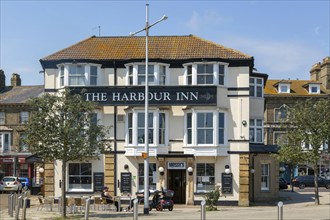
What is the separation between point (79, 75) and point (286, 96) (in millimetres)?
36329

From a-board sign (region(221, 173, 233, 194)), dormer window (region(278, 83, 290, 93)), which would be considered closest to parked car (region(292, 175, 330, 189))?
dormer window (region(278, 83, 290, 93))

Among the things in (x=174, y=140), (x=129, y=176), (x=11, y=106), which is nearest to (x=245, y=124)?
(x=174, y=140)

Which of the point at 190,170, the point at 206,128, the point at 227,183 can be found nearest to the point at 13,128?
the point at 190,170

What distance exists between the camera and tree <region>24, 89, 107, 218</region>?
24734mm

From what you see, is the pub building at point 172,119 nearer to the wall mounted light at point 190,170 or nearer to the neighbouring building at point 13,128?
the wall mounted light at point 190,170

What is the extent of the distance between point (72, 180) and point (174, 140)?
21.8ft

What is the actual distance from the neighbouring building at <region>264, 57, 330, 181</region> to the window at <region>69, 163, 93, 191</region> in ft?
112

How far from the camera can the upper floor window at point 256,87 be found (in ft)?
125

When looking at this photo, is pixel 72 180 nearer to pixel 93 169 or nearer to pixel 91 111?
pixel 93 169

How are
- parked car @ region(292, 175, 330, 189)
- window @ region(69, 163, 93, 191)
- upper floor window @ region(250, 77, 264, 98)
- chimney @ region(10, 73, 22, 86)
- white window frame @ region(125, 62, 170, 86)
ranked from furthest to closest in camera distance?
chimney @ region(10, 73, 22, 86) → parked car @ region(292, 175, 330, 189) → upper floor window @ region(250, 77, 264, 98) → window @ region(69, 163, 93, 191) → white window frame @ region(125, 62, 170, 86)

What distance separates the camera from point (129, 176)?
34438 millimetres

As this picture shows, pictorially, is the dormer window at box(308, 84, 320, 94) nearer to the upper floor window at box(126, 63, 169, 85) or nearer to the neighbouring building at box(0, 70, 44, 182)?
the neighbouring building at box(0, 70, 44, 182)

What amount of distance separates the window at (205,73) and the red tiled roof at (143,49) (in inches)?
26.6

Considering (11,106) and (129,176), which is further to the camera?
(11,106)
